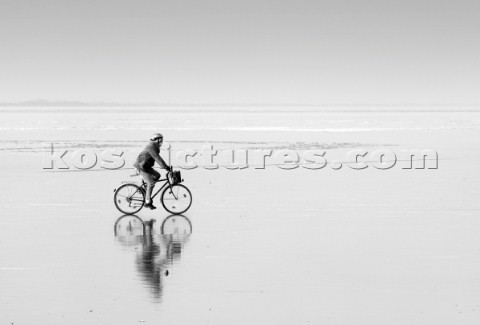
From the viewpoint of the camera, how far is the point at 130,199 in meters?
17.4

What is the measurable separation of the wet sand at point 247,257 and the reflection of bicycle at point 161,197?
0.86 ft

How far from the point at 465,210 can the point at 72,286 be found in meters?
9.90

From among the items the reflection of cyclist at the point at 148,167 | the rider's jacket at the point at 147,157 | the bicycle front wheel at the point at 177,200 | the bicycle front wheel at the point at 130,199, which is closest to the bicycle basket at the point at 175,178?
the bicycle front wheel at the point at 177,200

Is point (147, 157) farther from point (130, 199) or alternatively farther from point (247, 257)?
point (247, 257)

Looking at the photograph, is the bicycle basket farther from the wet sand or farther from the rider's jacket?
the wet sand

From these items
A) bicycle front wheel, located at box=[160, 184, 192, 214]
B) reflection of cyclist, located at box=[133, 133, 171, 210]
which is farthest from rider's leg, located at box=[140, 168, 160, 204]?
bicycle front wheel, located at box=[160, 184, 192, 214]

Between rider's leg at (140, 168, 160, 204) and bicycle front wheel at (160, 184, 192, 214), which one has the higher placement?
rider's leg at (140, 168, 160, 204)

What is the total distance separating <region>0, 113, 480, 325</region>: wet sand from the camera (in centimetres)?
912

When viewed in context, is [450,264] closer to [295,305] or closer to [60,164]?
[295,305]

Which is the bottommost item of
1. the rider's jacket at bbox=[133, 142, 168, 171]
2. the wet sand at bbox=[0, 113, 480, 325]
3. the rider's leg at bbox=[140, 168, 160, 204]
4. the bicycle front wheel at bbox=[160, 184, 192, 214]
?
the wet sand at bbox=[0, 113, 480, 325]

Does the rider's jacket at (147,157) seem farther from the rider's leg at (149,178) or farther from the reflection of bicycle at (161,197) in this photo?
the reflection of bicycle at (161,197)

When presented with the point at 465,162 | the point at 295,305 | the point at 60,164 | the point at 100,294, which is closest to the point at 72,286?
the point at 100,294

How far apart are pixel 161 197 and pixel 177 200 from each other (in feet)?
1.10

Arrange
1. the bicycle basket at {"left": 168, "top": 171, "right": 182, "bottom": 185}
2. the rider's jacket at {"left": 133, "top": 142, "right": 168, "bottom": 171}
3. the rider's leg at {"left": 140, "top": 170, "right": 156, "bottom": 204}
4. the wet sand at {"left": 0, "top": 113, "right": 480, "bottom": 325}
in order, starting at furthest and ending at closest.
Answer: the bicycle basket at {"left": 168, "top": 171, "right": 182, "bottom": 185}
the rider's leg at {"left": 140, "top": 170, "right": 156, "bottom": 204}
the rider's jacket at {"left": 133, "top": 142, "right": 168, "bottom": 171}
the wet sand at {"left": 0, "top": 113, "right": 480, "bottom": 325}
